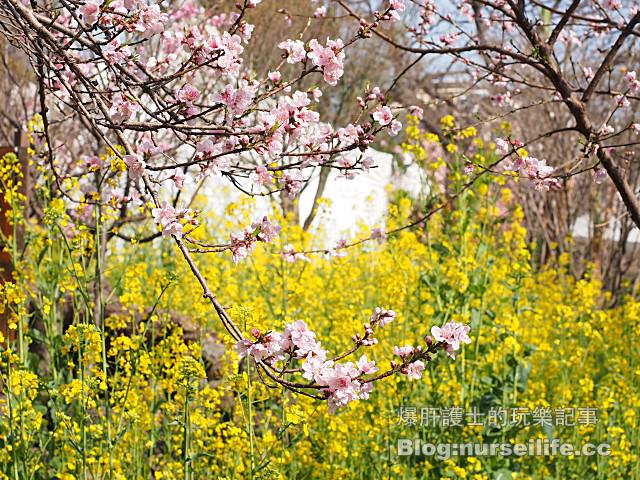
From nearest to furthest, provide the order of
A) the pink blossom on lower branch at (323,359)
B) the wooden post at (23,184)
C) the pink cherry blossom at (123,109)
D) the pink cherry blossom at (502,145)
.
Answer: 1. the pink blossom on lower branch at (323,359)
2. the pink cherry blossom at (123,109)
3. the pink cherry blossom at (502,145)
4. the wooden post at (23,184)

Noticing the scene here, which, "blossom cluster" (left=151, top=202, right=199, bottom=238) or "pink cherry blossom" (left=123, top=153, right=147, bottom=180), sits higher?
"pink cherry blossom" (left=123, top=153, right=147, bottom=180)

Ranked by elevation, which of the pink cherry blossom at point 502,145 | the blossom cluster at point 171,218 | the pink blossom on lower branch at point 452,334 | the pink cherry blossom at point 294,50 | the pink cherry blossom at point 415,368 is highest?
the pink cherry blossom at point 502,145

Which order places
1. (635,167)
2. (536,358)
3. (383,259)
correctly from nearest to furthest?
(536,358) < (383,259) < (635,167)

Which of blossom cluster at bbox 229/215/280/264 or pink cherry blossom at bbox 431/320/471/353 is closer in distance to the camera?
pink cherry blossom at bbox 431/320/471/353

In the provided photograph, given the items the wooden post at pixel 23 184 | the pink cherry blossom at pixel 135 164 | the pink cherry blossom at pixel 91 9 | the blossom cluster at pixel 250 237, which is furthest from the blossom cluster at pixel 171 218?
the wooden post at pixel 23 184

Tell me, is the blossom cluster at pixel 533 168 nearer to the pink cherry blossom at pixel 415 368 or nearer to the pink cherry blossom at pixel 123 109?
the pink cherry blossom at pixel 415 368

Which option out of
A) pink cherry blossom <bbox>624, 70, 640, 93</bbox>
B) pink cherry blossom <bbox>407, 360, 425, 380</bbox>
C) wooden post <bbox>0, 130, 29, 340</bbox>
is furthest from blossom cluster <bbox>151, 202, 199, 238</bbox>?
wooden post <bbox>0, 130, 29, 340</bbox>

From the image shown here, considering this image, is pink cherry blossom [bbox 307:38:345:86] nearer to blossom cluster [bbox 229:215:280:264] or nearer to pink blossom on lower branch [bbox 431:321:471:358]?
blossom cluster [bbox 229:215:280:264]

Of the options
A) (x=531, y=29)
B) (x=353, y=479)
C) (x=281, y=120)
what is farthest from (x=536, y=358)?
(x=281, y=120)

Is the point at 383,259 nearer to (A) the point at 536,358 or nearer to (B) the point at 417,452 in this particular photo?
(A) the point at 536,358

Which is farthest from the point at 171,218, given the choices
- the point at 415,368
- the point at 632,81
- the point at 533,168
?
the point at 632,81

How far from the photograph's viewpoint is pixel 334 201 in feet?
57.4

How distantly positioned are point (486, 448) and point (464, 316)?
61cm

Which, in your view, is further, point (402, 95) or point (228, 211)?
point (402, 95)
